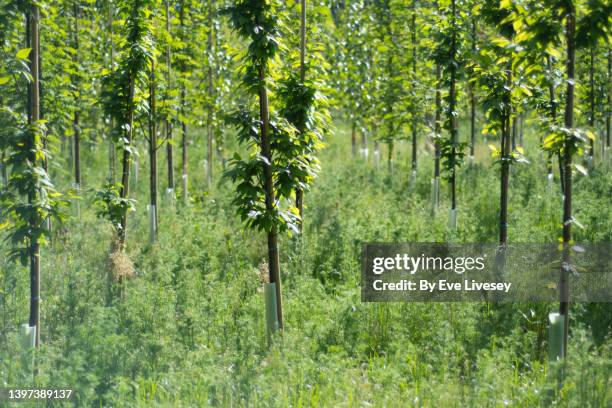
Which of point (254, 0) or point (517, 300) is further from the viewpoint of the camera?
point (517, 300)

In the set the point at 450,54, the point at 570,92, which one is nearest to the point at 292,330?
the point at 570,92

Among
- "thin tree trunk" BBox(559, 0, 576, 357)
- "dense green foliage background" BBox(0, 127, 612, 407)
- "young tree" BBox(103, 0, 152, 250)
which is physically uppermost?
"young tree" BBox(103, 0, 152, 250)

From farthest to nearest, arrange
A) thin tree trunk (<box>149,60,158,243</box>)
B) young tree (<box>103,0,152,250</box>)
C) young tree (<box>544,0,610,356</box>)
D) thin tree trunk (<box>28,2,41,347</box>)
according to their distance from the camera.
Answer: thin tree trunk (<box>149,60,158,243</box>), young tree (<box>103,0,152,250</box>), thin tree trunk (<box>28,2,41,347</box>), young tree (<box>544,0,610,356</box>)

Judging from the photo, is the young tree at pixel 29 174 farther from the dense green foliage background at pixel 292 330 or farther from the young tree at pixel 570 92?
the young tree at pixel 570 92

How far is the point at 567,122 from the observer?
209 inches

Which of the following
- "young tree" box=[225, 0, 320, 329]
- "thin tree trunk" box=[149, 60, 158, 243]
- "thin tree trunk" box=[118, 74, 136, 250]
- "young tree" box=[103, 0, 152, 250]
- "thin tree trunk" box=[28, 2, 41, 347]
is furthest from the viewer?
"thin tree trunk" box=[149, 60, 158, 243]

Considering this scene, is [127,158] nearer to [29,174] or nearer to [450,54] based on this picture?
[29,174]

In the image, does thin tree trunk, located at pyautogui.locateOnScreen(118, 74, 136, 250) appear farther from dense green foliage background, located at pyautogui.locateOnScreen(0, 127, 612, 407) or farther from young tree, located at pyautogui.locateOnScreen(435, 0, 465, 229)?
young tree, located at pyautogui.locateOnScreen(435, 0, 465, 229)

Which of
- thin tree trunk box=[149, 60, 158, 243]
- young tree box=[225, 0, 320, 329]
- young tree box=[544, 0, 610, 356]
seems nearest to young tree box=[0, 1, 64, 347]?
young tree box=[225, 0, 320, 329]

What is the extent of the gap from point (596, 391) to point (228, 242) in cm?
641

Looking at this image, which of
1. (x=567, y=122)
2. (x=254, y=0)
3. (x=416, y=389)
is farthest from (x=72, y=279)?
(x=567, y=122)

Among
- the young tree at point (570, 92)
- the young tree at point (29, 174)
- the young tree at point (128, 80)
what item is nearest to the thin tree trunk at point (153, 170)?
the young tree at point (128, 80)

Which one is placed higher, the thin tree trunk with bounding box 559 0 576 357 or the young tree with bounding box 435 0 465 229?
the young tree with bounding box 435 0 465 229

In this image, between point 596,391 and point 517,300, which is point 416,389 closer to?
point 596,391
